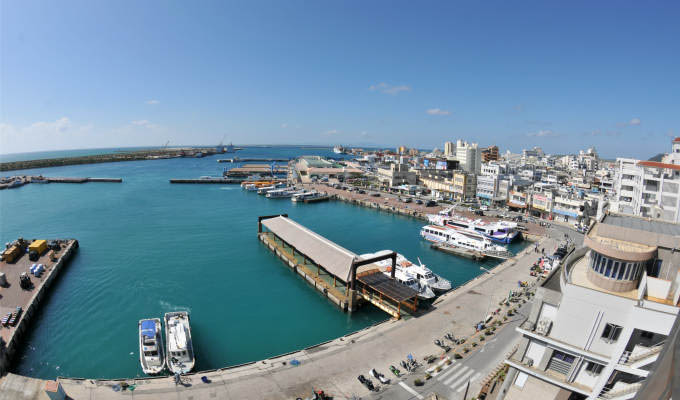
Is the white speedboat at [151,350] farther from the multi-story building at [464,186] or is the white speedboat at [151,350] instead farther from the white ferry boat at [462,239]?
the multi-story building at [464,186]

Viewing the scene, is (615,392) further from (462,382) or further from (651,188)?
(651,188)

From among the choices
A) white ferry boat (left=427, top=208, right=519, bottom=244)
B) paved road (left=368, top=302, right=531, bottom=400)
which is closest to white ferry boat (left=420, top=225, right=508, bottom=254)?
white ferry boat (left=427, top=208, right=519, bottom=244)

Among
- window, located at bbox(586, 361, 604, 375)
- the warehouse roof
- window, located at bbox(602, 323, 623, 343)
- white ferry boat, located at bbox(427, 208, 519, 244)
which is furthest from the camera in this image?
white ferry boat, located at bbox(427, 208, 519, 244)

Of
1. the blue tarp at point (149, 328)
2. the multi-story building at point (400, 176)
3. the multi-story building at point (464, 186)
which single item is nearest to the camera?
the blue tarp at point (149, 328)

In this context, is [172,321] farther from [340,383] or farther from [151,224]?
[151,224]

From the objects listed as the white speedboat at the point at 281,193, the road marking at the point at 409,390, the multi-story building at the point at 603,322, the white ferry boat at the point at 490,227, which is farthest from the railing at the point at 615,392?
the white speedboat at the point at 281,193

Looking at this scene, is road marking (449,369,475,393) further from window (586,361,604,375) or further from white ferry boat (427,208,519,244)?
white ferry boat (427,208,519,244)
